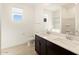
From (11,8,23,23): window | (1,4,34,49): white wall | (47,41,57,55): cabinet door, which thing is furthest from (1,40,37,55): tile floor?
(11,8,23,23): window

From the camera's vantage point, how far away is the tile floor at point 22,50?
5.34 feet

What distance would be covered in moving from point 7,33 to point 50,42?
630mm

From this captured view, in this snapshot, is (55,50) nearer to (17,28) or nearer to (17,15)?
(17,28)

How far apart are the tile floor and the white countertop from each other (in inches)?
9.2

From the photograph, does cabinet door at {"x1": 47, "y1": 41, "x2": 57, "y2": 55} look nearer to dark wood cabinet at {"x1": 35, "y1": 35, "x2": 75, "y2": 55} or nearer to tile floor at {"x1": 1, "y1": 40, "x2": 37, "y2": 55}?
dark wood cabinet at {"x1": 35, "y1": 35, "x2": 75, "y2": 55}

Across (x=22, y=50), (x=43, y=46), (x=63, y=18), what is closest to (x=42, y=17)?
(x=63, y=18)

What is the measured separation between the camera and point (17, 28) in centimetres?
164

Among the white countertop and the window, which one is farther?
the window

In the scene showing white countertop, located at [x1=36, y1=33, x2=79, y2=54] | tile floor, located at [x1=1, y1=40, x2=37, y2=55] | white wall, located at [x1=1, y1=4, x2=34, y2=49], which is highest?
white wall, located at [x1=1, y1=4, x2=34, y2=49]

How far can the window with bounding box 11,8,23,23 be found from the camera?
5.32 ft

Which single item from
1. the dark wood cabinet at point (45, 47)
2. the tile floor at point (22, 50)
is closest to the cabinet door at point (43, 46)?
the dark wood cabinet at point (45, 47)

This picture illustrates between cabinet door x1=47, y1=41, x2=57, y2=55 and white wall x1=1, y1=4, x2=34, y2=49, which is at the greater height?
white wall x1=1, y1=4, x2=34, y2=49

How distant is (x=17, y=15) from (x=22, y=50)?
1.68 ft

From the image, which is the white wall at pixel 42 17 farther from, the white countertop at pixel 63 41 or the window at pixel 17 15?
the window at pixel 17 15
